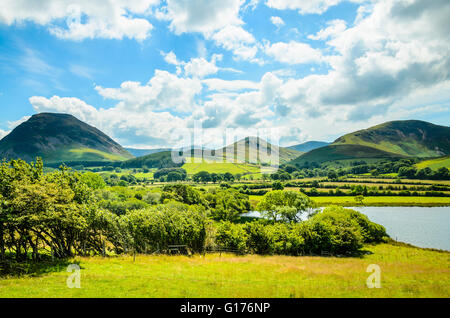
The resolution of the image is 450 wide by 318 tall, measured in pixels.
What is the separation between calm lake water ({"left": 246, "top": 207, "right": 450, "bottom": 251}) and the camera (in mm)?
60969

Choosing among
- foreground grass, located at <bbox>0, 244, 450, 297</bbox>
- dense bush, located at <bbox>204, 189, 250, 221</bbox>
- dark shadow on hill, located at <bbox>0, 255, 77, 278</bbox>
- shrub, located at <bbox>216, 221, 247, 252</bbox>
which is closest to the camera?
foreground grass, located at <bbox>0, 244, 450, 297</bbox>

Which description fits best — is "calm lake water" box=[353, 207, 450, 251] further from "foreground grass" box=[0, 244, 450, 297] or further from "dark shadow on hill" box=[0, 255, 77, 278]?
"dark shadow on hill" box=[0, 255, 77, 278]

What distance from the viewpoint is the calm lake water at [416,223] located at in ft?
200

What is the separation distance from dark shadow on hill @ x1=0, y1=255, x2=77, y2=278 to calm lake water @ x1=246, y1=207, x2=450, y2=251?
235ft

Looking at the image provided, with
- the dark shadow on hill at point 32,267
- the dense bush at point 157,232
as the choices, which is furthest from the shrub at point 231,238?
the dark shadow on hill at point 32,267

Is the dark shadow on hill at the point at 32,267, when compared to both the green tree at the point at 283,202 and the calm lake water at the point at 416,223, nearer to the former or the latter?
the green tree at the point at 283,202

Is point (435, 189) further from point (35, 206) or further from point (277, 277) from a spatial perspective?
point (35, 206)

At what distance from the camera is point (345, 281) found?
21609 millimetres

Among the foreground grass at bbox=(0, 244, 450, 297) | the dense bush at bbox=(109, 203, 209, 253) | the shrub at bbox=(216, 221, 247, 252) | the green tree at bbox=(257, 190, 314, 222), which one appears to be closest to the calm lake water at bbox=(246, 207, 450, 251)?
the green tree at bbox=(257, 190, 314, 222)

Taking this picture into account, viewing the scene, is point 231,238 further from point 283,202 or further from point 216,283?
point 283,202

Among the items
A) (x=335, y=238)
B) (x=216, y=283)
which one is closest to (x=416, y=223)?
(x=335, y=238)

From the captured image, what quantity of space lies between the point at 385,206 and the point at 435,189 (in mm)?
49528

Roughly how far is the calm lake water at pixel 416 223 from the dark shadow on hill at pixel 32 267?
2817 inches
